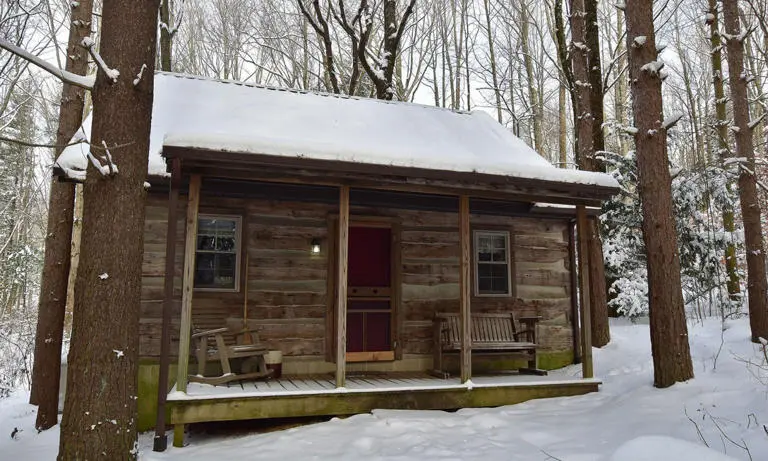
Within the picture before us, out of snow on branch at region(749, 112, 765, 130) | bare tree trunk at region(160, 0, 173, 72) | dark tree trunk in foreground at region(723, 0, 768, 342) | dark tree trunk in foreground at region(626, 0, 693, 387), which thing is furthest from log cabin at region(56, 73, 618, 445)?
bare tree trunk at region(160, 0, 173, 72)

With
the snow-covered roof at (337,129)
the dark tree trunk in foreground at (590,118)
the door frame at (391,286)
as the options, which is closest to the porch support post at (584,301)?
the snow-covered roof at (337,129)

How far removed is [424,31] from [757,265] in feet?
51.1

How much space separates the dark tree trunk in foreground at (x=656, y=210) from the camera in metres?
6.26

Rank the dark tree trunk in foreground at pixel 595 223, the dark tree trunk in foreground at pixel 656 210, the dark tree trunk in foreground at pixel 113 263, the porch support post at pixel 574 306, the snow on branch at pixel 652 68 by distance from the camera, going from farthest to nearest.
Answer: the dark tree trunk in foreground at pixel 595 223, the porch support post at pixel 574 306, the snow on branch at pixel 652 68, the dark tree trunk in foreground at pixel 656 210, the dark tree trunk in foreground at pixel 113 263

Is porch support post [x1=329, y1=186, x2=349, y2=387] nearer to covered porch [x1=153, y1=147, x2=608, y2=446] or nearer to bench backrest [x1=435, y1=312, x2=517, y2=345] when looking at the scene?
covered porch [x1=153, y1=147, x2=608, y2=446]

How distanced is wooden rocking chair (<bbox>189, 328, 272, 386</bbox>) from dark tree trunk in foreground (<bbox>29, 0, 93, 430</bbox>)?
168 centimetres

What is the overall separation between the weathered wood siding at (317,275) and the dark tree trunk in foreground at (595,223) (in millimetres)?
1023

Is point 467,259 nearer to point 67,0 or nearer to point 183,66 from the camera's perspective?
point 67,0

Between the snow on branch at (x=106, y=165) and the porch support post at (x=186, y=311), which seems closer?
the snow on branch at (x=106, y=165)

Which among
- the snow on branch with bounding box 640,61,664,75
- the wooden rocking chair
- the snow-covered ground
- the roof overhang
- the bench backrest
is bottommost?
the snow-covered ground

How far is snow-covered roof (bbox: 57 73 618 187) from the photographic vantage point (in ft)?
20.0

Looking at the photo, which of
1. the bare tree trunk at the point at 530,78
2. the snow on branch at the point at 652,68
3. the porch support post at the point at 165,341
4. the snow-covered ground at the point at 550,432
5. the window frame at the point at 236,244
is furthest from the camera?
the bare tree trunk at the point at 530,78

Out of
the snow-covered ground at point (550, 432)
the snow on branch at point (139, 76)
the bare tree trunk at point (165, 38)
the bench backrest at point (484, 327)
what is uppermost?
the bare tree trunk at point (165, 38)

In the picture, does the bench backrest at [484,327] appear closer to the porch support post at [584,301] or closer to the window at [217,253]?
the porch support post at [584,301]
